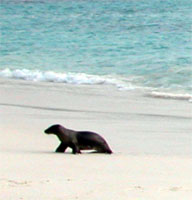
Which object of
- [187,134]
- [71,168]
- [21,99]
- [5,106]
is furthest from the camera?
[21,99]

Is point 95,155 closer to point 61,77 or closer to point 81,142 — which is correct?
point 81,142

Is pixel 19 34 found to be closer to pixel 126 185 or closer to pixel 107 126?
pixel 107 126

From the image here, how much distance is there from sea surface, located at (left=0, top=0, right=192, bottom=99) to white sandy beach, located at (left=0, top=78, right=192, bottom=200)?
104 cm

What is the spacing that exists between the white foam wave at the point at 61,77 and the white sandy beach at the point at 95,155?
17.8 inches

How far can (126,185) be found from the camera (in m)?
5.93

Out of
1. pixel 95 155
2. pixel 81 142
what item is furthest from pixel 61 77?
pixel 95 155

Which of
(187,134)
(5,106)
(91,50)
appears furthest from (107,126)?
(91,50)

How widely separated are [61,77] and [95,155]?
6.56 meters

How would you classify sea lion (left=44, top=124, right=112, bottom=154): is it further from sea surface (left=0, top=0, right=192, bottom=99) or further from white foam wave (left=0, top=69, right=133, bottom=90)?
white foam wave (left=0, top=69, right=133, bottom=90)

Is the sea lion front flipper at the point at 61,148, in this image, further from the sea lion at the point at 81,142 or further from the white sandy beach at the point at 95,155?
the white sandy beach at the point at 95,155

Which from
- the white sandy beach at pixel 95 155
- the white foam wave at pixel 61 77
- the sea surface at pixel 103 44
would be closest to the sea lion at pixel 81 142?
the white sandy beach at pixel 95 155

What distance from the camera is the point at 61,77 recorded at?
13.9 meters

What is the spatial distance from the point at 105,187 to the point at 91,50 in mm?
12166

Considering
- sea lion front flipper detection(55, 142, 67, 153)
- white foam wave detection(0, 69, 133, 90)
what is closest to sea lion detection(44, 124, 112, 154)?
sea lion front flipper detection(55, 142, 67, 153)
